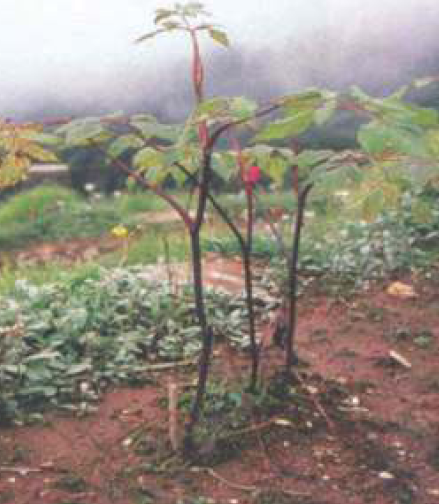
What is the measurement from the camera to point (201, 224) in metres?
2.51

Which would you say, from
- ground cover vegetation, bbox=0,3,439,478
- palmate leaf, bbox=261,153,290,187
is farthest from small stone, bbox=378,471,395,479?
palmate leaf, bbox=261,153,290,187

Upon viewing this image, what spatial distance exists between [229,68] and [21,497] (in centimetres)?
417

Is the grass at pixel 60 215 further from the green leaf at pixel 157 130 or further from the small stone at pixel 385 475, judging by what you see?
the green leaf at pixel 157 130

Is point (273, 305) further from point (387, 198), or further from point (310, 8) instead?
point (310, 8)

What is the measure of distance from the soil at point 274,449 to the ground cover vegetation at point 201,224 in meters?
0.10

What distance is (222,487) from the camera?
219 centimetres

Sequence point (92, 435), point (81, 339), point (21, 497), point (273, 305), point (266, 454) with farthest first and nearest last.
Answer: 1. point (273, 305)
2. point (81, 339)
3. point (92, 435)
4. point (266, 454)
5. point (21, 497)

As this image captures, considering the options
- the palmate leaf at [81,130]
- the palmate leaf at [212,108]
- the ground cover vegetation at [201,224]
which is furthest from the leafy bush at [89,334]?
the palmate leaf at [212,108]

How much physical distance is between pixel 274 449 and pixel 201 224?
23.1 inches

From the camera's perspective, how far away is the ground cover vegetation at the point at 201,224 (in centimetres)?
181

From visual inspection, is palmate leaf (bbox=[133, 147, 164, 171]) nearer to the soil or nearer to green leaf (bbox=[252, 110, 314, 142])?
green leaf (bbox=[252, 110, 314, 142])

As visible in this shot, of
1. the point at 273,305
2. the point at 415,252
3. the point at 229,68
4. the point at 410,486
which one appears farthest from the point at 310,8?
the point at 410,486

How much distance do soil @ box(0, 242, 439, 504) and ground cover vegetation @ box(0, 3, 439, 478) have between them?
0.10m

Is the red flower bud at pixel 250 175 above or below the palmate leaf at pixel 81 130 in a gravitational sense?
below
